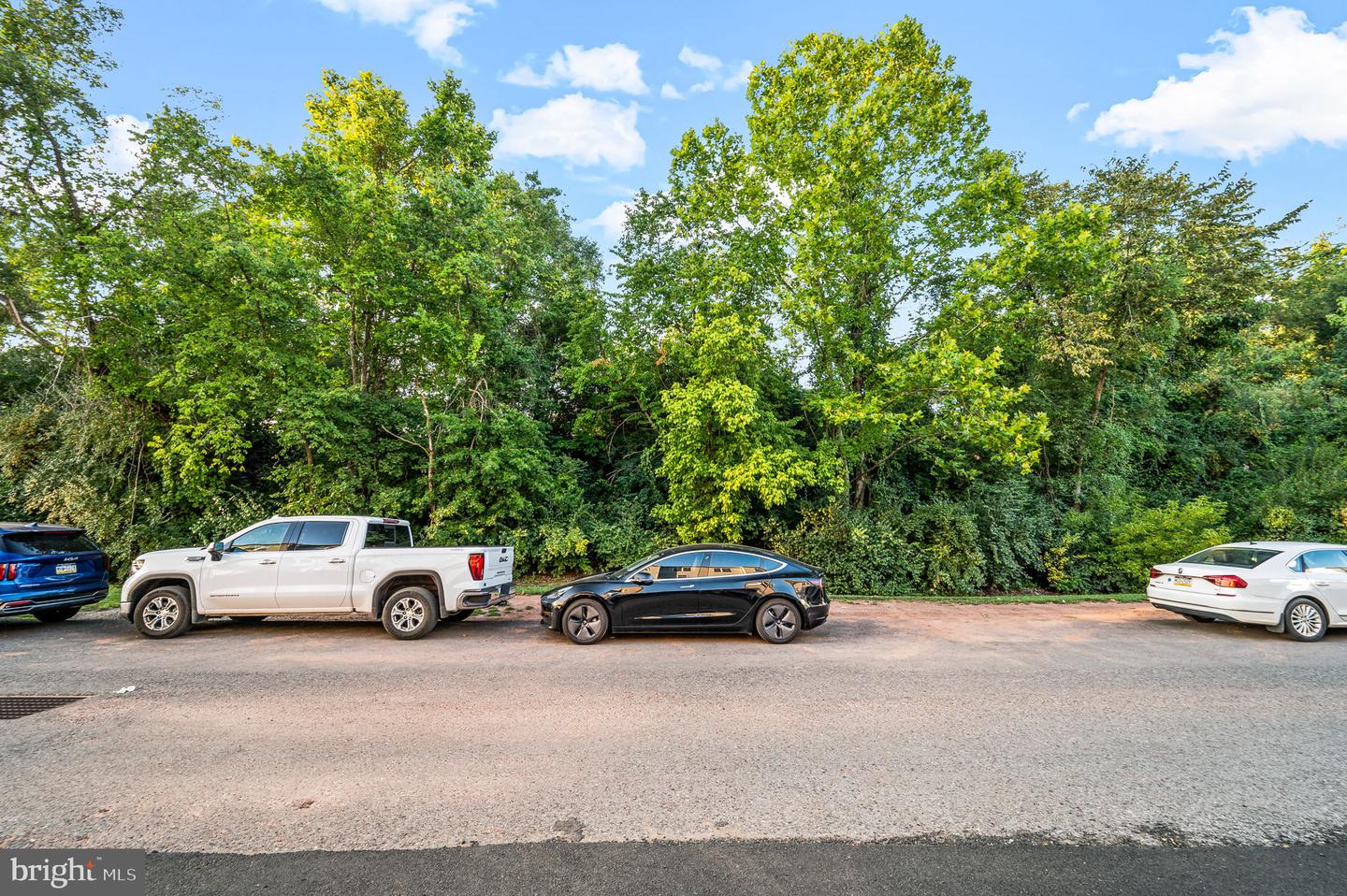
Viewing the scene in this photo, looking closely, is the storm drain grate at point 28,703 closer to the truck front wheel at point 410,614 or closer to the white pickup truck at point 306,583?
the white pickup truck at point 306,583

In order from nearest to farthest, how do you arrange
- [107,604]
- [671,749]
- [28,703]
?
[671,749] → [28,703] → [107,604]

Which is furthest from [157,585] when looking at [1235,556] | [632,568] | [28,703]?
[1235,556]

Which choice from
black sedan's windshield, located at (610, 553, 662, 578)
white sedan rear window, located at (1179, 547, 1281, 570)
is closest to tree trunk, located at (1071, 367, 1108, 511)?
white sedan rear window, located at (1179, 547, 1281, 570)

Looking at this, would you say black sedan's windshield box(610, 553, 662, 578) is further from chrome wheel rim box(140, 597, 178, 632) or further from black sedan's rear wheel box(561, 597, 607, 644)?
chrome wheel rim box(140, 597, 178, 632)

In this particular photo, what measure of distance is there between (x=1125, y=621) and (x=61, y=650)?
16.9 meters

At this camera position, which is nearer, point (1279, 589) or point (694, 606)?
point (694, 606)

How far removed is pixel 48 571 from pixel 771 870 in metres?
12.0

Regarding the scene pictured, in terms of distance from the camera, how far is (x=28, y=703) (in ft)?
18.4

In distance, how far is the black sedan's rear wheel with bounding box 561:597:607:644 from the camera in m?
8.35

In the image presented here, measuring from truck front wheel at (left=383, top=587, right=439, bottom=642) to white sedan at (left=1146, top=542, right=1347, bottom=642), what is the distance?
1242cm

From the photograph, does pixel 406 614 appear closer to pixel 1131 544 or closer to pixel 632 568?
pixel 632 568

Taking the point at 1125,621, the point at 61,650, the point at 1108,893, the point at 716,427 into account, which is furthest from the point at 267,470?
the point at 1125,621

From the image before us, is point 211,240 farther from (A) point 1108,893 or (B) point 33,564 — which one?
(A) point 1108,893

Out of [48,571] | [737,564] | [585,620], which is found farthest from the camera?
[48,571]
